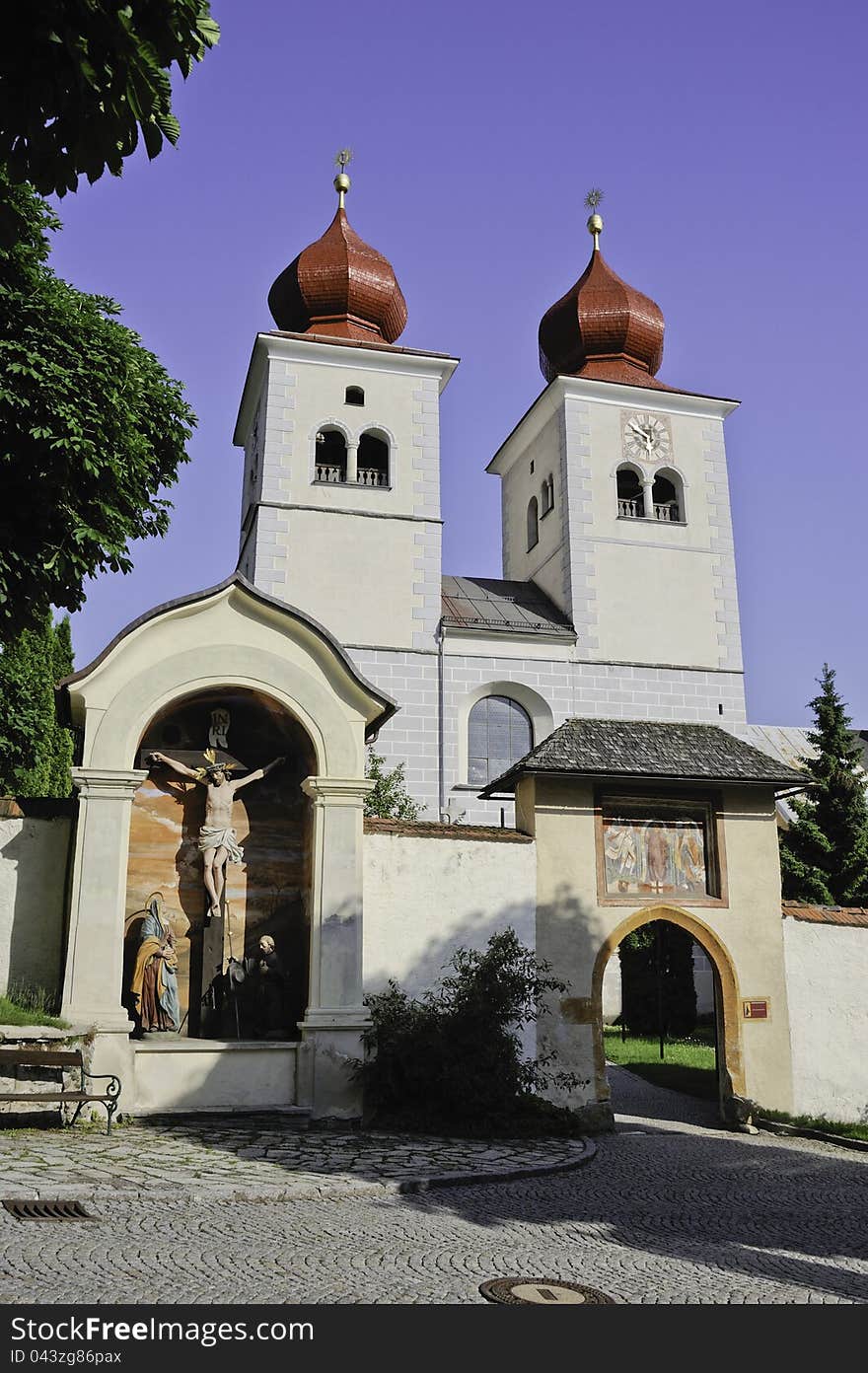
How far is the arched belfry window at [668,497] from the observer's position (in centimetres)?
2947

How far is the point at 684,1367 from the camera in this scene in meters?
4.57

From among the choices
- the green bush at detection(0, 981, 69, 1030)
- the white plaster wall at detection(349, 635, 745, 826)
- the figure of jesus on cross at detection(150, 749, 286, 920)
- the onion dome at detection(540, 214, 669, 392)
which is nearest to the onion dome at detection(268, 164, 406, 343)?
the onion dome at detection(540, 214, 669, 392)

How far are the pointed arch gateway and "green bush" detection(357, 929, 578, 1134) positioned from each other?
5.08 feet

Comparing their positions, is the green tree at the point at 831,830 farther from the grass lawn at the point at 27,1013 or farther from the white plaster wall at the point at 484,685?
the grass lawn at the point at 27,1013

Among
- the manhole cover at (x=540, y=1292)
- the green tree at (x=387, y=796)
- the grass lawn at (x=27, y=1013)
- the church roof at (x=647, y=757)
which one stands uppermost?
the green tree at (x=387, y=796)

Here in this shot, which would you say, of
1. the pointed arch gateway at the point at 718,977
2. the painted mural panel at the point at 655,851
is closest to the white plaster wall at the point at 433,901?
the pointed arch gateway at the point at 718,977

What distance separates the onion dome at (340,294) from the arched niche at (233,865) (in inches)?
709

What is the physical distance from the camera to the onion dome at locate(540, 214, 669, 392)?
31.0m

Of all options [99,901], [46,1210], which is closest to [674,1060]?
[99,901]

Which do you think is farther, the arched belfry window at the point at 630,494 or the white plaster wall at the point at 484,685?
the arched belfry window at the point at 630,494

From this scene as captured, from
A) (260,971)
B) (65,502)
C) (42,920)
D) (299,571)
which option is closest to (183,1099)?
(260,971)

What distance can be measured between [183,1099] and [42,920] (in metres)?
2.54

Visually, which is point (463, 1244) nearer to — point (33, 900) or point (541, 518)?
point (33, 900)

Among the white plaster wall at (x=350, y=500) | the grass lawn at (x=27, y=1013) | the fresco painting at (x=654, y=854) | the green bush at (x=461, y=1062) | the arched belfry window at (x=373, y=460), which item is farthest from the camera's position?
the arched belfry window at (x=373, y=460)
